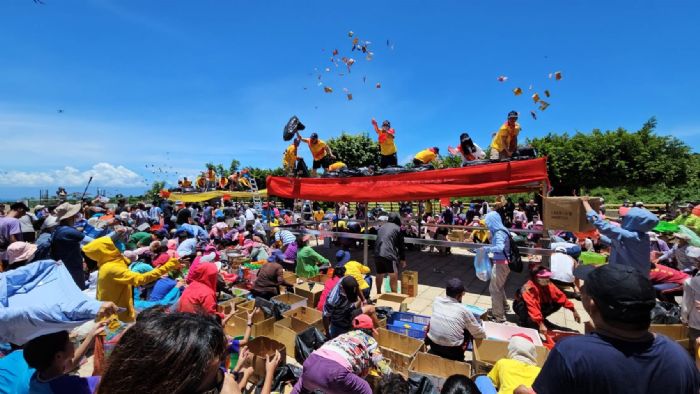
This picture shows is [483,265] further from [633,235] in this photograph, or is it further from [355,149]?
[355,149]

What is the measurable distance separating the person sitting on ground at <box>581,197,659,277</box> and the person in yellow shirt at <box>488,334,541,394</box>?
2505mm

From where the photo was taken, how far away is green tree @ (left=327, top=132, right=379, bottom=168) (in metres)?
34.0

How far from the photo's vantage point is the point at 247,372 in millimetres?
2041

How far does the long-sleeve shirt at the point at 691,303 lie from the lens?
11.0 feet

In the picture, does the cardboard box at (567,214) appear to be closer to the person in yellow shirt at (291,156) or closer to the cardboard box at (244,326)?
the cardboard box at (244,326)

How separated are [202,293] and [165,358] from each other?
2887 millimetres

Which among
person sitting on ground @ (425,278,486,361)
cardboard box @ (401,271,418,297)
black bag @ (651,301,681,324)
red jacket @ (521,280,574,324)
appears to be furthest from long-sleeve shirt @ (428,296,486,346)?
cardboard box @ (401,271,418,297)

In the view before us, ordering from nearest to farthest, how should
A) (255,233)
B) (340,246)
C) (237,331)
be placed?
(237,331), (255,233), (340,246)

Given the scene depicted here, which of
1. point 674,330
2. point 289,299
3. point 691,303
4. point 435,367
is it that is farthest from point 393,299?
point 691,303

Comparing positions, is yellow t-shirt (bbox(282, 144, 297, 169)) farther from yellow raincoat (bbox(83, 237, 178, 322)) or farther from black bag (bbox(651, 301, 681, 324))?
black bag (bbox(651, 301, 681, 324))

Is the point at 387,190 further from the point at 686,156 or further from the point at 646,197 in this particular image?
the point at 686,156

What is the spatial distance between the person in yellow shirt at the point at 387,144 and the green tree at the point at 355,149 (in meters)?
25.2

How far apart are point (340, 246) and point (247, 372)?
972 centimetres

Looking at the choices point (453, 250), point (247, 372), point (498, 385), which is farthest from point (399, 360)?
point (453, 250)
